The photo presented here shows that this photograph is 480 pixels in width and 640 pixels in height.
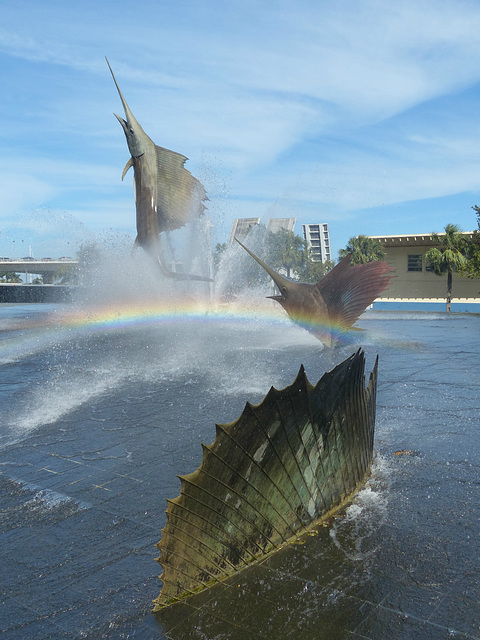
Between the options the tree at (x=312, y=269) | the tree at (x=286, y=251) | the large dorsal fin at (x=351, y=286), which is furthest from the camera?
the tree at (x=286, y=251)

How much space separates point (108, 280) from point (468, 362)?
49.1 feet

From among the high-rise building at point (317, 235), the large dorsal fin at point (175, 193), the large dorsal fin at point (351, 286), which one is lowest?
the large dorsal fin at point (351, 286)

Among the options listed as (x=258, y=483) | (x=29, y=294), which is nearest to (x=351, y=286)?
(x=258, y=483)

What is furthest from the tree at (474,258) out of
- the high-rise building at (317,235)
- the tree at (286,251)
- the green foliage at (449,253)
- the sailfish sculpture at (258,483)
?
the high-rise building at (317,235)

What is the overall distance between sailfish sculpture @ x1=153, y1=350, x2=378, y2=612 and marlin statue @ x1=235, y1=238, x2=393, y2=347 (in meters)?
7.46

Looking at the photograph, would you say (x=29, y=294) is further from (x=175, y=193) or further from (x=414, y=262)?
(x=175, y=193)

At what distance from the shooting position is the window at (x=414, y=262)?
50.5 metres

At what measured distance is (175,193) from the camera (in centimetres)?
1444

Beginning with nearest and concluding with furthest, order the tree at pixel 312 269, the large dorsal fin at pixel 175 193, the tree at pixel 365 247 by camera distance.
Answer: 1. the large dorsal fin at pixel 175 193
2. the tree at pixel 365 247
3. the tree at pixel 312 269

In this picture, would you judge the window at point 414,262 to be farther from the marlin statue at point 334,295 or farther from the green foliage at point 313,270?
the marlin statue at point 334,295

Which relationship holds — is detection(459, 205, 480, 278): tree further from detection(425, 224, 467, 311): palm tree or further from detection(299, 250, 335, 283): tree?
detection(299, 250, 335, 283): tree

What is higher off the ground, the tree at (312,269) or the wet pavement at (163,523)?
the tree at (312,269)

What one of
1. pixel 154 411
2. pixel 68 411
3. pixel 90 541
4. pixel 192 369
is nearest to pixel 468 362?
pixel 192 369

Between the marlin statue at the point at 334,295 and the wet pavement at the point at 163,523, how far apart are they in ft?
8.97
